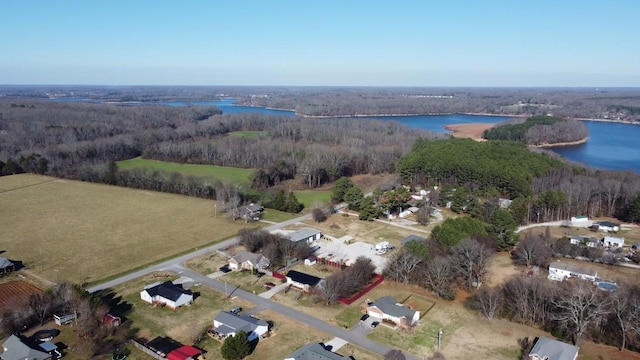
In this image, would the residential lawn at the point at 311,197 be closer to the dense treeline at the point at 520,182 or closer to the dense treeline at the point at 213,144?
the dense treeline at the point at 213,144

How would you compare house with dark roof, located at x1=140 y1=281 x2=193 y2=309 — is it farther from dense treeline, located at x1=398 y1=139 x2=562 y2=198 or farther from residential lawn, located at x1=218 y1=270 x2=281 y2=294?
dense treeline, located at x1=398 y1=139 x2=562 y2=198

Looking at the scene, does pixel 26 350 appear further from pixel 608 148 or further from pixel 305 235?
pixel 608 148

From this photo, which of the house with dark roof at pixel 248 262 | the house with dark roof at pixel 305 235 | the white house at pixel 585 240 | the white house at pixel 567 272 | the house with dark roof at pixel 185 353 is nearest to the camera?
the house with dark roof at pixel 185 353

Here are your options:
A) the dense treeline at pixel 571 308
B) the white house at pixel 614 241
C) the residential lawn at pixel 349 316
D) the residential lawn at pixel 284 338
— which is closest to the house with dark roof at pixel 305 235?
the residential lawn at pixel 349 316

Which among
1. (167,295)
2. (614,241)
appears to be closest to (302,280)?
(167,295)

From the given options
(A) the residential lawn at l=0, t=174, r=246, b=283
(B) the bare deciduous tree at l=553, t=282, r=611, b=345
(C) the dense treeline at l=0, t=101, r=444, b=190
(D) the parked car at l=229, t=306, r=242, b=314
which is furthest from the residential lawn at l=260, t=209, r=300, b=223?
(B) the bare deciduous tree at l=553, t=282, r=611, b=345
